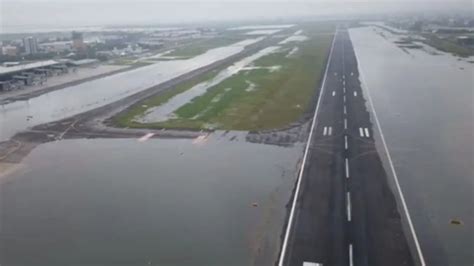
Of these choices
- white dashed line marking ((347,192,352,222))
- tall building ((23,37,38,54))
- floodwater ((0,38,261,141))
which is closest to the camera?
A: white dashed line marking ((347,192,352,222))

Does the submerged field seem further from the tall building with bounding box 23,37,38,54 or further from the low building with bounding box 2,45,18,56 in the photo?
the tall building with bounding box 23,37,38,54

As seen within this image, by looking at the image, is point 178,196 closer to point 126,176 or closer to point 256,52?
point 126,176

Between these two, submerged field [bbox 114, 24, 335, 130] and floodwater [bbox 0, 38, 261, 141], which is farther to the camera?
floodwater [bbox 0, 38, 261, 141]

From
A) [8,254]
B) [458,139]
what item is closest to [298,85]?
[458,139]

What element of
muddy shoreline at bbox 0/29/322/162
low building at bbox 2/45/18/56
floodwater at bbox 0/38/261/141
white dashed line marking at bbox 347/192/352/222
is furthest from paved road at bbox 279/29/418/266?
low building at bbox 2/45/18/56

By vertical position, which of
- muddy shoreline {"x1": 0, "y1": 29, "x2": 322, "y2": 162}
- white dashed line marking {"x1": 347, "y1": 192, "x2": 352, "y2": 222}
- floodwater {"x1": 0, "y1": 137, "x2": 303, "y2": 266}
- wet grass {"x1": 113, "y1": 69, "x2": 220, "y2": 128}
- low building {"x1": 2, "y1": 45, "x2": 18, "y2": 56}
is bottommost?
floodwater {"x1": 0, "y1": 137, "x2": 303, "y2": 266}

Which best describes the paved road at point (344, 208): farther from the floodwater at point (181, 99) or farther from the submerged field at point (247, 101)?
the floodwater at point (181, 99)

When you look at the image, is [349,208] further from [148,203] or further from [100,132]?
[100,132]

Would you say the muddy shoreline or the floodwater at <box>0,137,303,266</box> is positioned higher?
the muddy shoreline
